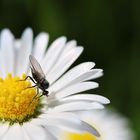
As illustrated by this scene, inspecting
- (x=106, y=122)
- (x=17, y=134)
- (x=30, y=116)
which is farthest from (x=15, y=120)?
(x=106, y=122)

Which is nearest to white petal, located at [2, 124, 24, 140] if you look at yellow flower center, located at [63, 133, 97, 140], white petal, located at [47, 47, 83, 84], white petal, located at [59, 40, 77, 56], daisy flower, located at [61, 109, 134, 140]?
white petal, located at [47, 47, 83, 84]

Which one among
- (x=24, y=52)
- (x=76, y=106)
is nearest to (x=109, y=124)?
(x=24, y=52)

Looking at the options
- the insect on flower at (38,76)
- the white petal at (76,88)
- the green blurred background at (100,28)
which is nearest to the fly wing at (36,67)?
the insect on flower at (38,76)

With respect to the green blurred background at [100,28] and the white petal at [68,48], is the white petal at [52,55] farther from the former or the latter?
the green blurred background at [100,28]

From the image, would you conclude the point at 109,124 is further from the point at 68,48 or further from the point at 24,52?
the point at 68,48

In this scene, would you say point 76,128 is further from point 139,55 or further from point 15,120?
point 139,55

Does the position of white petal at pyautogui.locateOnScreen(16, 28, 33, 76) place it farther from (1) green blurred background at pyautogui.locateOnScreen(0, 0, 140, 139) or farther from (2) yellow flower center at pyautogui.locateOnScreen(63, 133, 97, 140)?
(1) green blurred background at pyautogui.locateOnScreen(0, 0, 140, 139)
